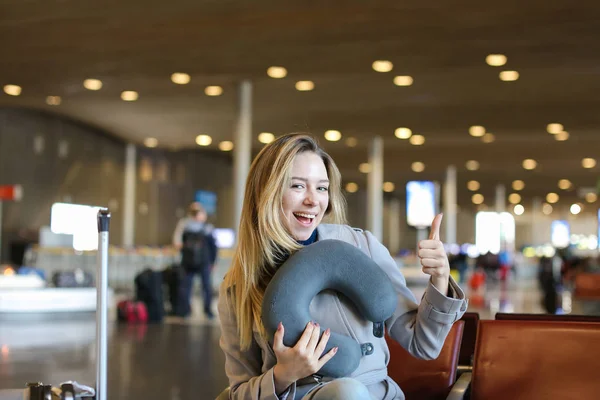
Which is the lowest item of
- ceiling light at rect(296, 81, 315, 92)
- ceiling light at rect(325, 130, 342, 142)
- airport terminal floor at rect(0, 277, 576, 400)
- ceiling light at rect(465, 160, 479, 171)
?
airport terminal floor at rect(0, 277, 576, 400)

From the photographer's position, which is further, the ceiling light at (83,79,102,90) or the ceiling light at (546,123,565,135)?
the ceiling light at (546,123,565,135)

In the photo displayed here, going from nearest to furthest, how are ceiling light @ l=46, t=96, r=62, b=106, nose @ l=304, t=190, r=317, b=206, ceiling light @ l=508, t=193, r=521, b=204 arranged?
nose @ l=304, t=190, r=317, b=206 < ceiling light @ l=46, t=96, r=62, b=106 < ceiling light @ l=508, t=193, r=521, b=204

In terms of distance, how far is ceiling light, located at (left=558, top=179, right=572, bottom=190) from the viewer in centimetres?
3306

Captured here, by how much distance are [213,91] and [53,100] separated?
3920 mm

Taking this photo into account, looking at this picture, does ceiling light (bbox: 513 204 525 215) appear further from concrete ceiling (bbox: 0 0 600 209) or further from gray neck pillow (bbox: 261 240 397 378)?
gray neck pillow (bbox: 261 240 397 378)

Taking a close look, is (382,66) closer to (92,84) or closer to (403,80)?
(403,80)

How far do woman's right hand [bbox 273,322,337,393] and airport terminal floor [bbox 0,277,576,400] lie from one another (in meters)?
3.36

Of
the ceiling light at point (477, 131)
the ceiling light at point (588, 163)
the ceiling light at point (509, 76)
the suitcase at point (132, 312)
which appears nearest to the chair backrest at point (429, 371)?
the suitcase at point (132, 312)

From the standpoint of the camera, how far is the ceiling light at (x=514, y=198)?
1635 inches

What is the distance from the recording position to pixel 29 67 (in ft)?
40.4

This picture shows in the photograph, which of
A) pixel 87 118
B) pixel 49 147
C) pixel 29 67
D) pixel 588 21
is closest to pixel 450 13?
pixel 588 21

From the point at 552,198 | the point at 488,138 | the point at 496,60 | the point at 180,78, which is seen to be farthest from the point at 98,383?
the point at 552,198

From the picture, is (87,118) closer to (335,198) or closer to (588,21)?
(588,21)

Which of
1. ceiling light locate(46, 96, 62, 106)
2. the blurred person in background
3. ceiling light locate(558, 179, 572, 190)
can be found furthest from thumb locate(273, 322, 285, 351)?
ceiling light locate(558, 179, 572, 190)
